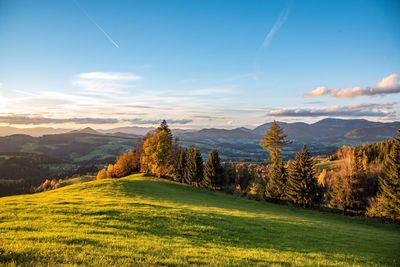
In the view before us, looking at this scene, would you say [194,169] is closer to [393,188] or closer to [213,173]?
[213,173]

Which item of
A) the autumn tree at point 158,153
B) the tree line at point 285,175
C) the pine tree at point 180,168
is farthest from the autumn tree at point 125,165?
the pine tree at point 180,168

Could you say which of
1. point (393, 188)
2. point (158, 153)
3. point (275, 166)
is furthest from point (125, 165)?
point (393, 188)

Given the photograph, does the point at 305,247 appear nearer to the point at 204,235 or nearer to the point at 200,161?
the point at 204,235

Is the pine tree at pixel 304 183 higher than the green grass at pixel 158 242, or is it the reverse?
the green grass at pixel 158 242

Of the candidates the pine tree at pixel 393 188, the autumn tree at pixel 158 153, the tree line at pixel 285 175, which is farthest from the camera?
the autumn tree at pixel 158 153

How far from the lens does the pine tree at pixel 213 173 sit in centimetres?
8769

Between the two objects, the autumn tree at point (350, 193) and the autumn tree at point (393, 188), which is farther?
the autumn tree at point (350, 193)

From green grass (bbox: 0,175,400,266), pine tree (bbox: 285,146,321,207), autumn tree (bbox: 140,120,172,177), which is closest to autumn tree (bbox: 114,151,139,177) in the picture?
autumn tree (bbox: 140,120,172,177)

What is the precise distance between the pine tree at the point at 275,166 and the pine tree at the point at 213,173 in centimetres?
1531

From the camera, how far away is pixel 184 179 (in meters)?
96.2

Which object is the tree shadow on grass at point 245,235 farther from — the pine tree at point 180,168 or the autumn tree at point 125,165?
the autumn tree at point 125,165

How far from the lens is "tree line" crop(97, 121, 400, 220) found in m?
58.0

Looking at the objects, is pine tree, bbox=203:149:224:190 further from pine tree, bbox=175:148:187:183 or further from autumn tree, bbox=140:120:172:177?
autumn tree, bbox=140:120:172:177

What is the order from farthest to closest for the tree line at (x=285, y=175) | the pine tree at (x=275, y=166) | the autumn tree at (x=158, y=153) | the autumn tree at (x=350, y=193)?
the autumn tree at (x=158, y=153) → the pine tree at (x=275, y=166) → the autumn tree at (x=350, y=193) → the tree line at (x=285, y=175)
